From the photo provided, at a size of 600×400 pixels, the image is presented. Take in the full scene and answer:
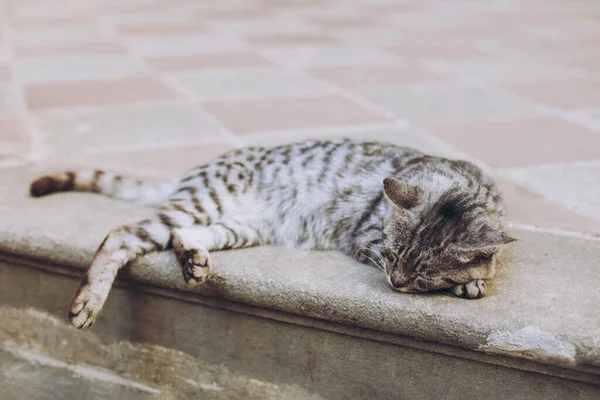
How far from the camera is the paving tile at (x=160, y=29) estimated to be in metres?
6.24

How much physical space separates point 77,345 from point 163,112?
5.62 ft

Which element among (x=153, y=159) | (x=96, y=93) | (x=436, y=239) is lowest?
(x=96, y=93)

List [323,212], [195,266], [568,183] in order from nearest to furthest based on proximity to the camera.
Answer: [195,266] < [323,212] < [568,183]

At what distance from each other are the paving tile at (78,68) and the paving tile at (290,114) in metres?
1.06

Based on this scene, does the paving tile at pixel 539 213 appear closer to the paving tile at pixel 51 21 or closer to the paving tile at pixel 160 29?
the paving tile at pixel 160 29

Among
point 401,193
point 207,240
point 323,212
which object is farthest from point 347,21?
point 401,193

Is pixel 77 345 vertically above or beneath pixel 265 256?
beneath

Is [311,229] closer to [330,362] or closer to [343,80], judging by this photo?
[330,362]

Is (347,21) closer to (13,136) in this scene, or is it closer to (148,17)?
(148,17)

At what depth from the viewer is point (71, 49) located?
5.45 m

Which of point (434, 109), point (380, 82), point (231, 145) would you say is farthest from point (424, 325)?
point (380, 82)

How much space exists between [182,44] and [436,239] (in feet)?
14.0

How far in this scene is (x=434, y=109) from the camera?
160 inches

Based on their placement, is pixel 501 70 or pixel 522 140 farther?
pixel 501 70
